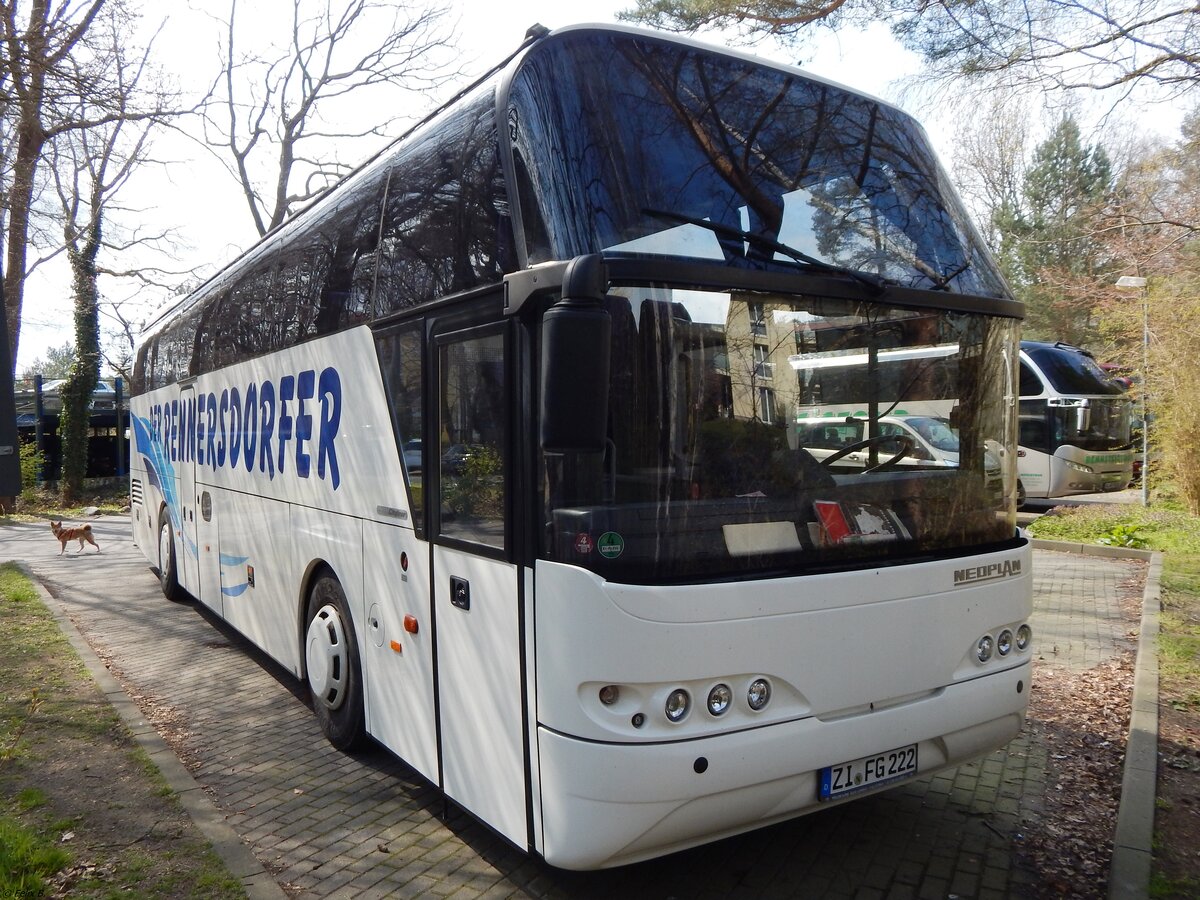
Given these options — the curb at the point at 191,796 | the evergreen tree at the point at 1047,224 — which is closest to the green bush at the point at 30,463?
the curb at the point at 191,796

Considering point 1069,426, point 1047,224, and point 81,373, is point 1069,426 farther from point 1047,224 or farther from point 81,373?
point 81,373

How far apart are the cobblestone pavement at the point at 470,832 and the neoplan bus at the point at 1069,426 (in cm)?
1289

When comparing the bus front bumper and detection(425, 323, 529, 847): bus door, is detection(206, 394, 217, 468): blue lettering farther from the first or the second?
the bus front bumper

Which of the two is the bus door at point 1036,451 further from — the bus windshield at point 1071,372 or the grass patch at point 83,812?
the grass patch at point 83,812

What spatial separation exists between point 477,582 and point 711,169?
1920mm

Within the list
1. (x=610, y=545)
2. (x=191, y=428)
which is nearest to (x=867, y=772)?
(x=610, y=545)

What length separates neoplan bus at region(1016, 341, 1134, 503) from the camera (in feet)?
61.6

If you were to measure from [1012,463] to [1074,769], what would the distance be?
2.08 m

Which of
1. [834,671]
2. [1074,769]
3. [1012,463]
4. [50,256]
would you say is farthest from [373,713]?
[50,256]

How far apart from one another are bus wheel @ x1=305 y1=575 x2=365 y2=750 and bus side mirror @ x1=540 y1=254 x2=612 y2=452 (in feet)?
9.34

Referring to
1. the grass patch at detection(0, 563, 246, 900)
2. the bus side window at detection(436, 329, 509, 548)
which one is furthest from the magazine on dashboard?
the grass patch at detection(0, 563, 246, 900)

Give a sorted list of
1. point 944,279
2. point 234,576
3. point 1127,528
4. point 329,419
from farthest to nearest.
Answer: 1. point 1127,528
2. point 234,576
3. point 329,419
4. point 944,279

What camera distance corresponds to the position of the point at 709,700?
331 centimetres

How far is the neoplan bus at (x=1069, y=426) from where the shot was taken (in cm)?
1878
